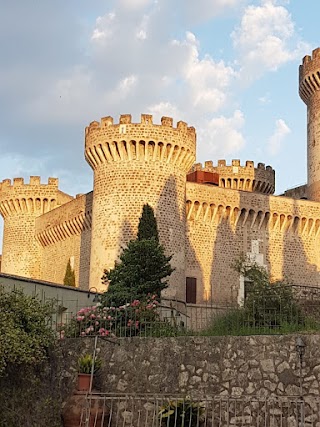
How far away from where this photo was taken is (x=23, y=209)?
150ft

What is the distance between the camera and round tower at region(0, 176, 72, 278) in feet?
148

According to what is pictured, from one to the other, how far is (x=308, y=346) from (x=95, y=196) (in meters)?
20.9

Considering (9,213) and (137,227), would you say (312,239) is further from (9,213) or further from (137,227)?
(9,213)

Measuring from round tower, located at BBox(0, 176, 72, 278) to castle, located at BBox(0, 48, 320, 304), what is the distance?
0.19ft

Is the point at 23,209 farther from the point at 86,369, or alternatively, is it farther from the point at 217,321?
the point at 86,369

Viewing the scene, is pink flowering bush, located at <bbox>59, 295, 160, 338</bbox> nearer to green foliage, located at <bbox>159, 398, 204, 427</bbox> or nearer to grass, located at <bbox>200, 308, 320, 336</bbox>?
grass, located at <bbox>200, 308, 320, 336</bbox>

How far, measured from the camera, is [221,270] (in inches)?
1464

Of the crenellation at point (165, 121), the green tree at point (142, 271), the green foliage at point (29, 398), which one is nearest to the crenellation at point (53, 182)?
the crenellation at point (165, 121)

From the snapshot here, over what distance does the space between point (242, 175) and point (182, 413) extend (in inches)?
1343

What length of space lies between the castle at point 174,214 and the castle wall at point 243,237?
50 mm

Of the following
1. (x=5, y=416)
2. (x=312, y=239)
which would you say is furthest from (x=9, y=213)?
(x=5, y=416)

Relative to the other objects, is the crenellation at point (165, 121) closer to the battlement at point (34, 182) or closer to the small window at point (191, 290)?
the small window at point (191, 290)

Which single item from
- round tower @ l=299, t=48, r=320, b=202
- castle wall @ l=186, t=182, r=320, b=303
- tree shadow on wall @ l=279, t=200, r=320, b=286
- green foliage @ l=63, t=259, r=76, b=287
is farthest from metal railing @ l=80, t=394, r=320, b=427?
round tower @ l=299, t=48, r=320, b=202

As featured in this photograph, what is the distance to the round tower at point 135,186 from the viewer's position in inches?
1259
